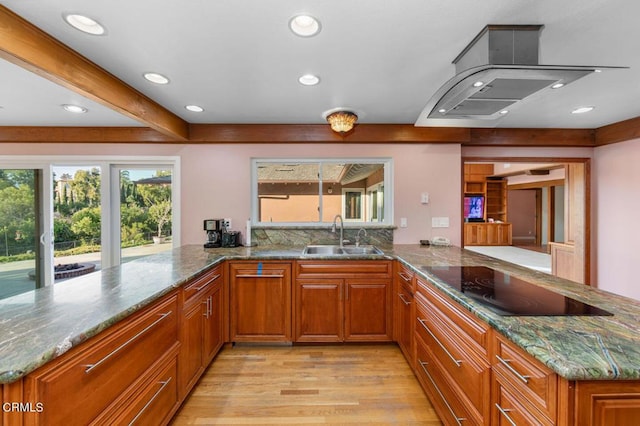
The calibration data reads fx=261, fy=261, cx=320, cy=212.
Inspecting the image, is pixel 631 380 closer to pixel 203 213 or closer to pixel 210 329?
pixel 210 329

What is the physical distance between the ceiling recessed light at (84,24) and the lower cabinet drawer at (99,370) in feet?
4.93

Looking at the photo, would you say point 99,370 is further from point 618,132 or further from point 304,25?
point 618,132

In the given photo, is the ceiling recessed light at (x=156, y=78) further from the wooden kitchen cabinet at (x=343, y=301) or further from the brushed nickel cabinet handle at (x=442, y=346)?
the brushed nickel cabinet handle at (x=442, y=346)

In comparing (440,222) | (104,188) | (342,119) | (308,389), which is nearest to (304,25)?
(342,119)

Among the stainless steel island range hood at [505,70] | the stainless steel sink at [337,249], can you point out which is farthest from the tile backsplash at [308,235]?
the stainless steel island range hood at [505,70]

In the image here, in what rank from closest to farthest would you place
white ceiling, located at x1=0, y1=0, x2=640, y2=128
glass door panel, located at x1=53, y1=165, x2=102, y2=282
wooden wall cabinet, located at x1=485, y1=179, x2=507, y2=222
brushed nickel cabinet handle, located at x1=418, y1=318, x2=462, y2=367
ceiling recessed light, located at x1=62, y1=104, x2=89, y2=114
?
1. white ceiling, located at x1=0, y1=0, x2=640, y2=128
2. brushed nickel cabinet handle, located at x1=418, y1=318, x2=462, y2=367
3. ceiling recessed light, located at x1=62, y1=104, x2=89, y2=114
4. glass door panel, located at x1=53, y1=165, x2=102, y2=282
5. wooden wall cabinet, located at x1=485, y1=179, x2=507, y2=222

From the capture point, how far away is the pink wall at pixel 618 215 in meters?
3.00

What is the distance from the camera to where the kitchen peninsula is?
0.77 m

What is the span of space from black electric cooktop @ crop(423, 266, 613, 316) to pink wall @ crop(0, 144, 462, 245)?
1.38 m

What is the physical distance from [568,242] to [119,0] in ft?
17.9

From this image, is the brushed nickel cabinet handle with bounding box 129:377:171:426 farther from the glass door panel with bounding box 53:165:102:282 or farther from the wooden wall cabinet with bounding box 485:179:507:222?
the wooden wall cabinet with bounding box 485:179:507:222

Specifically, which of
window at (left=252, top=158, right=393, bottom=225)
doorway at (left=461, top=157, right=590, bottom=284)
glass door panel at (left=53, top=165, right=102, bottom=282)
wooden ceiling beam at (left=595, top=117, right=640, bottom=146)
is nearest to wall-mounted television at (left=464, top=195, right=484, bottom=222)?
doorway at (left=461, top=157, right=590, bottom=284)

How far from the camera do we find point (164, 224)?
322cm

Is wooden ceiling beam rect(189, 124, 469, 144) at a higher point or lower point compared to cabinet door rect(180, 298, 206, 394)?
higher
